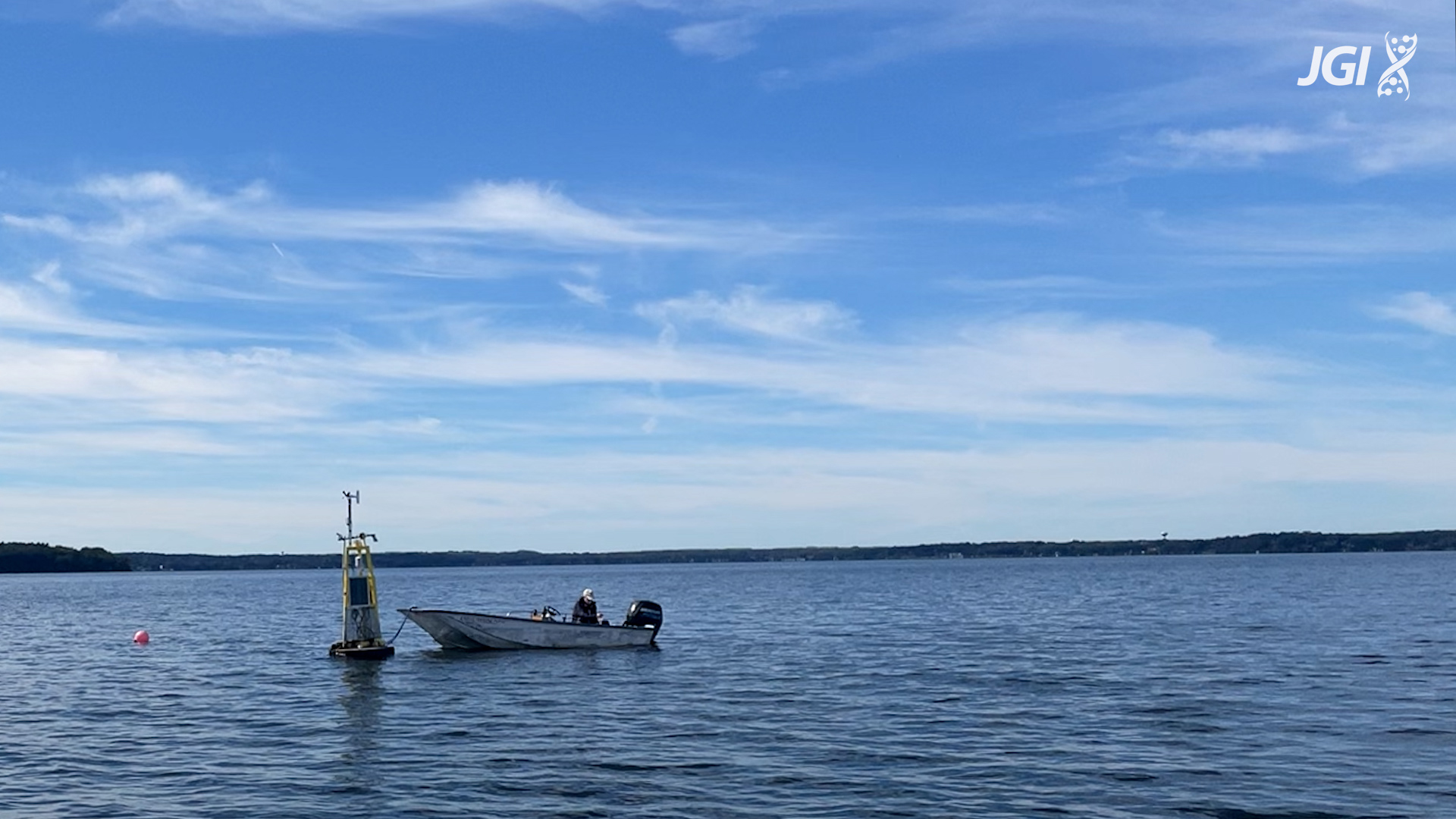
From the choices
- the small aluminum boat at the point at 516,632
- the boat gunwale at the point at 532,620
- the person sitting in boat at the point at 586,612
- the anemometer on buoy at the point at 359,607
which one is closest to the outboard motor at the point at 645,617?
the boat gunwale at the point at 532,620

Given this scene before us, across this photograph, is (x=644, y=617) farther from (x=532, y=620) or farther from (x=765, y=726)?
(x=765, y=726)

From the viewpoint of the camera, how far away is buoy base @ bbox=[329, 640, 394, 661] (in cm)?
4922

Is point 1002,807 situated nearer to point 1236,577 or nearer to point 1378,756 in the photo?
point 1378,756

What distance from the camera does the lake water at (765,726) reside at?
2389 centimetres

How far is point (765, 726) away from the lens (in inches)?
1288

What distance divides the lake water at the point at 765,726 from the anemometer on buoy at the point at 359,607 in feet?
2.42

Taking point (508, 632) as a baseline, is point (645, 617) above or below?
above

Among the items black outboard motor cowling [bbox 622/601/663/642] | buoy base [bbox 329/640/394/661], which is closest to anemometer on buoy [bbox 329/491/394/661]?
buoy base [bbox 329/640/394/661]

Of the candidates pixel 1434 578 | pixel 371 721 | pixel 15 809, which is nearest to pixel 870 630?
pixel 371 721

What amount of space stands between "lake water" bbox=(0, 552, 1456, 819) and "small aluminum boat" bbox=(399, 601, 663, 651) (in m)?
0.90

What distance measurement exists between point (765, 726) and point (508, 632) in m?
24.7

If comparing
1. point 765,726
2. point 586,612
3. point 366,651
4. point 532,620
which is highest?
point 586,612

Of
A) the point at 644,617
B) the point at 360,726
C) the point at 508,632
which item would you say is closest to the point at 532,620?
the point at 508,632

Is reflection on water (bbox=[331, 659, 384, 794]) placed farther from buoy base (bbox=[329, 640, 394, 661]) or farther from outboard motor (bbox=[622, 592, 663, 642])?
outboard motor (bbox=[622, 592, 663, 642])
